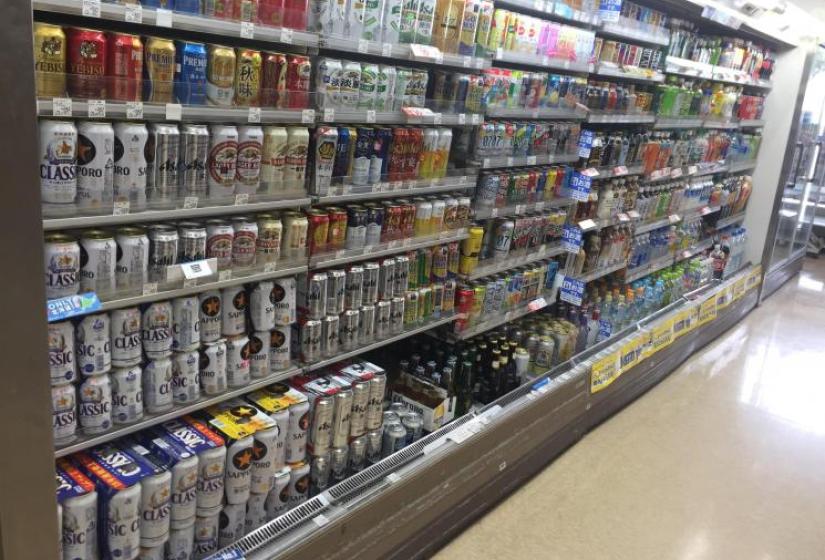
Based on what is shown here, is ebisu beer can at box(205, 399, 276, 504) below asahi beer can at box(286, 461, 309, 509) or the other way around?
the other way around

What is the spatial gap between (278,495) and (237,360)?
55cm

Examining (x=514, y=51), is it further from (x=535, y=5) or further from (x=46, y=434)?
(x=46, y=434)

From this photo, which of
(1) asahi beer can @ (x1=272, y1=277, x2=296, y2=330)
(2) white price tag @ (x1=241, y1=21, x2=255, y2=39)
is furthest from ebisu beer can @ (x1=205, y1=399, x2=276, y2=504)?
(2) white price tag @ (x1=241, y1=21, x2=255, y2=39)

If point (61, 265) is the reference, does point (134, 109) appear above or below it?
above

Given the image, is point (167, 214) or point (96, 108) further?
point (167, 214)

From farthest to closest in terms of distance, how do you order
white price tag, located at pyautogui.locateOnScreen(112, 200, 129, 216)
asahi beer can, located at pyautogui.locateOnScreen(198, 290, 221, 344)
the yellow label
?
the yellow label < asahi beer can, located at pyautogui.locateOnScreen(198, 290, 221, 344) < white price tag, located at pyautogui.locateOnScreen(112, 200, 129, 216)

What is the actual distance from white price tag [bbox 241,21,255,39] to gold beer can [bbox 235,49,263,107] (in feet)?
0.21

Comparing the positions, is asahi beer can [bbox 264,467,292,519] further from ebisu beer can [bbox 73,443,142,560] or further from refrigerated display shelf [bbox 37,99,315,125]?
refrigerated display shelf [bbox 37,99,315,125]

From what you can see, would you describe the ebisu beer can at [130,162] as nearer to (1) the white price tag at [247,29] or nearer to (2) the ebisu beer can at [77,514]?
(1) the white price tag at [247,29]

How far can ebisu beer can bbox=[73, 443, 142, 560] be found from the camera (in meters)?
1.88

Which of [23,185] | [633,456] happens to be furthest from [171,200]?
[633,456]

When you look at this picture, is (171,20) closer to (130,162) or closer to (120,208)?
(130,162)

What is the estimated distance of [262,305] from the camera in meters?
2.38

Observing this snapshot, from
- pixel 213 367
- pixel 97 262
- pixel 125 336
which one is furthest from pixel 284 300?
pixel 97 262
